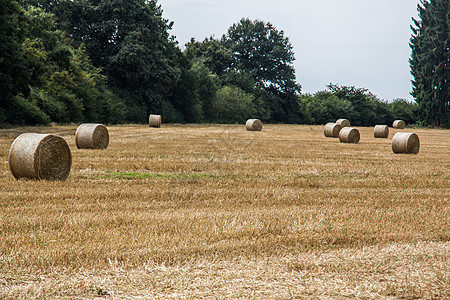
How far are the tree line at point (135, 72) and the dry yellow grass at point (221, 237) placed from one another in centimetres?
2038

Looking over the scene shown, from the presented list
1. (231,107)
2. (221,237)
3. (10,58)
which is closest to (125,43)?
(10,58)

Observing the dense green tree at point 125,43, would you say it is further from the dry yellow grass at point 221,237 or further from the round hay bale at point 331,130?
the dry yellow grass at point 221,237

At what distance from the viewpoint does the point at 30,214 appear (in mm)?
6172

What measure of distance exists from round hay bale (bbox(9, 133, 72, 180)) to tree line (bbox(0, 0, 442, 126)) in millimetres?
17779

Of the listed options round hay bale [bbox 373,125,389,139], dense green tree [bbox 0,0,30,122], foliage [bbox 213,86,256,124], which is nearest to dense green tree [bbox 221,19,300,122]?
foliage [bbox 213,86,256,124]

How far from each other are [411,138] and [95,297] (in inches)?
640

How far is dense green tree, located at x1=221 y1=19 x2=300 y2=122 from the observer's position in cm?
7712

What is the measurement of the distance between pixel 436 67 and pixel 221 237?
229ft

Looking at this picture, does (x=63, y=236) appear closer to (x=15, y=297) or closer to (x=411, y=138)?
(x=15, y=297)

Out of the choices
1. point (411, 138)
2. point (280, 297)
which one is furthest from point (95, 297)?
point (411, 138)

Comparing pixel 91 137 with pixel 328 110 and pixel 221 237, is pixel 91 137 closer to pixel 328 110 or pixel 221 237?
pixel 221 237

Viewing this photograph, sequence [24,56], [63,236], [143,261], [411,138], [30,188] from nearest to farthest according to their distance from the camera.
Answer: [143,261] → [63,236] → [30,188] → [411,138] → [24,56]

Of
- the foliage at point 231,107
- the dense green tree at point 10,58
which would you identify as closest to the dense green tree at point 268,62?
the foliage at point 231,107

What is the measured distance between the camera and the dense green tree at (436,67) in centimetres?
6700
